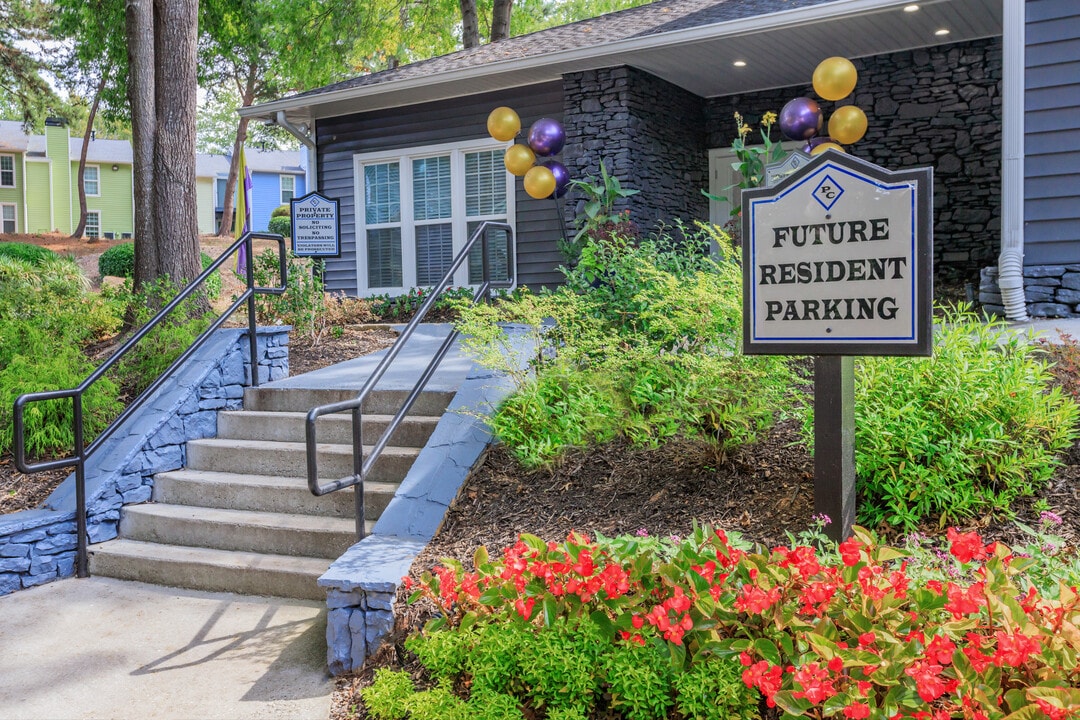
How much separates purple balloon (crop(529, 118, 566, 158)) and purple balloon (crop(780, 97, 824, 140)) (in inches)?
88.4

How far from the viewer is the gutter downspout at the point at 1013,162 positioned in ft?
19.5

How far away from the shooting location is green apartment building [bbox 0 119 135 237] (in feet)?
94.2

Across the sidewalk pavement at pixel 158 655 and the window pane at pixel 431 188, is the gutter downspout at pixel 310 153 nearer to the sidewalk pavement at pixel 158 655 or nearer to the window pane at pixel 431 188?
the window pane at pixel 431 188

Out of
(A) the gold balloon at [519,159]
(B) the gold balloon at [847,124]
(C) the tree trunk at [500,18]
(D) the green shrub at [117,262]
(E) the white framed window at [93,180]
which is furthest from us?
(E) the white framed window at [93,180]

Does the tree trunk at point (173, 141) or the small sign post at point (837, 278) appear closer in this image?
the small sign post at point (837, 278)

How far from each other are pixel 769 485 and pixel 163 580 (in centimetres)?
306

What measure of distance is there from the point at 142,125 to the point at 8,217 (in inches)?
1019

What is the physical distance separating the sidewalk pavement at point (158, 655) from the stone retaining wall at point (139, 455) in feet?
0.67

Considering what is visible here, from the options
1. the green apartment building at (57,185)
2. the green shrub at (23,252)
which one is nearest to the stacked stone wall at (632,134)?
the green shrub at (23,252)

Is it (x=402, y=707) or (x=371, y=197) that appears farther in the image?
(x=371, y=197)

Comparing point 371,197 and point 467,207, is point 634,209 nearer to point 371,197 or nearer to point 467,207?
point 467,207

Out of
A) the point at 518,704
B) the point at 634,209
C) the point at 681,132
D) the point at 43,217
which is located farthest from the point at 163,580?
the point at 43,217

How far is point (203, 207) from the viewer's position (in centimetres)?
3306

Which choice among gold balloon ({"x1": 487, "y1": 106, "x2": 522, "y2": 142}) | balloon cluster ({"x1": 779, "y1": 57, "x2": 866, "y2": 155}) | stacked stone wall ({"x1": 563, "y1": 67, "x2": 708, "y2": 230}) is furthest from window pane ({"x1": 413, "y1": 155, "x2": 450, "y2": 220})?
balloon cluster ({"x1": 779, "y1": 57, "x2": 866, "y2": 155})
